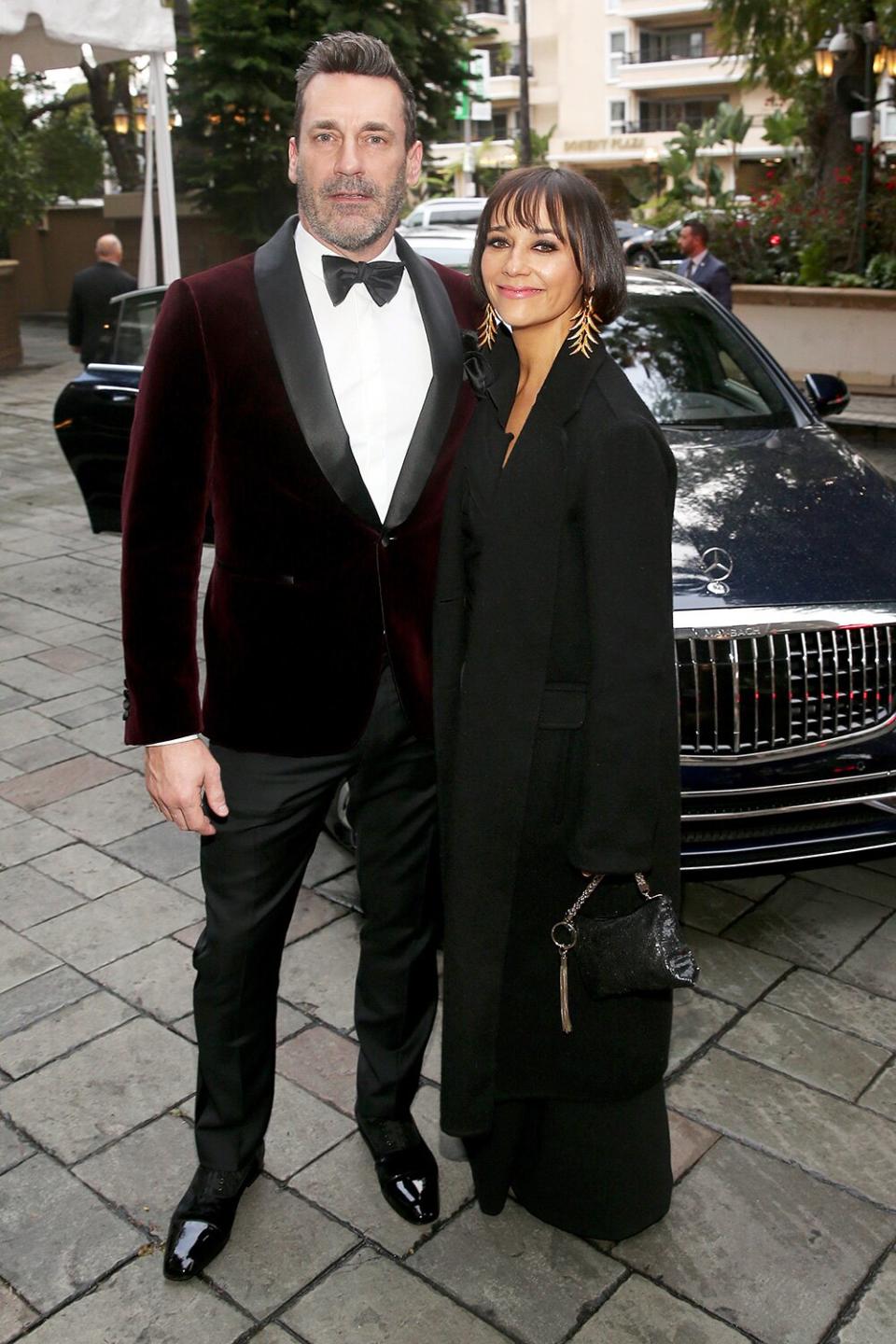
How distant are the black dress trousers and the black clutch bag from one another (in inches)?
17.8

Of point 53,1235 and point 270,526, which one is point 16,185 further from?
point 53,1235

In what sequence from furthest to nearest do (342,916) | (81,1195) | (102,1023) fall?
(342,916)
(102,1023)
(81,1195)

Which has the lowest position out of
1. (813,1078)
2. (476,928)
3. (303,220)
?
(813,1078)

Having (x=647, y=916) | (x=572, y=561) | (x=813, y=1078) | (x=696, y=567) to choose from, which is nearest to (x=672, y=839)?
(x=647, y=916)

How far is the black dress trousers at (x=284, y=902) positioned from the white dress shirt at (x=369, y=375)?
0.75 ft

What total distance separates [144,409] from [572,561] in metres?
0.78

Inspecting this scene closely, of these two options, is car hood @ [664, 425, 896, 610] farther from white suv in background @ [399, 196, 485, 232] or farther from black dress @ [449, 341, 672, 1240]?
white suv in background @ [399, 196, 485, 232]

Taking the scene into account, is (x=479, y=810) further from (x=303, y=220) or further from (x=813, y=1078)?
(x=813, y=1078)

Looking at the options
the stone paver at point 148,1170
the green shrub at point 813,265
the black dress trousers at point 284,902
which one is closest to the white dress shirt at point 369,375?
the black dress trousers at point 284,902

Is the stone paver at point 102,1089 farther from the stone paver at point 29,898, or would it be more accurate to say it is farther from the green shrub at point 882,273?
the green shrub at point 882,273

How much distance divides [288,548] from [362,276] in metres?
0.51

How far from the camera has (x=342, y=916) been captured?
3955mm

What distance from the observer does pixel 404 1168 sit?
108 inches

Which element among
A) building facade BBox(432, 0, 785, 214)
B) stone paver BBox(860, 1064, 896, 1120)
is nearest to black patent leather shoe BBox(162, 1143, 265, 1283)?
stone paver BBox(860, 1064, 896, 1120)
